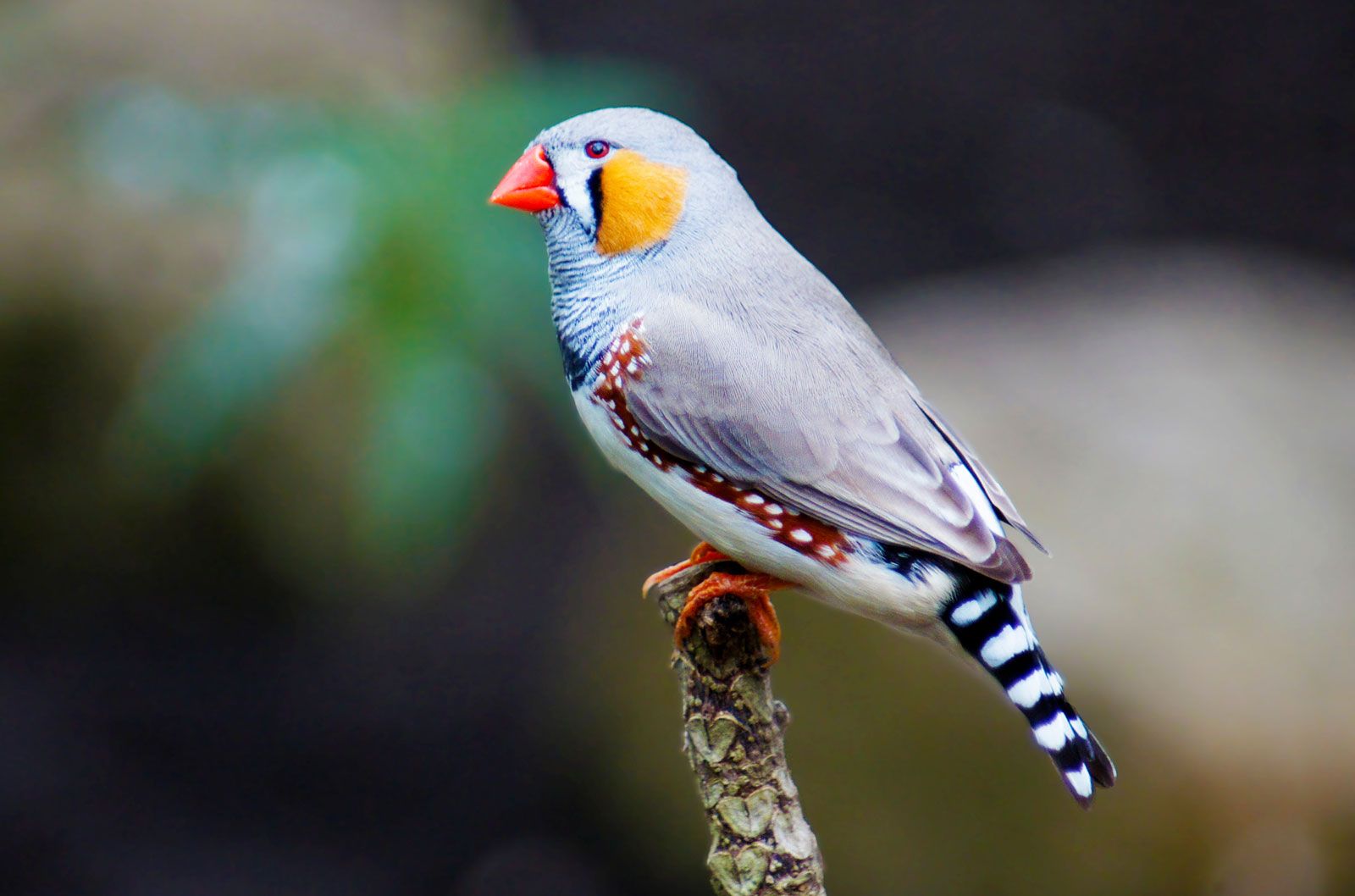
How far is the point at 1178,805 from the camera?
3.90 m

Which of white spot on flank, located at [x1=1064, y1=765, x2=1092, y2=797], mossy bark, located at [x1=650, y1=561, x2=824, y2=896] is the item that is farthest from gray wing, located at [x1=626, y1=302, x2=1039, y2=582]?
white spot on flank, located at [x1=1064, y1=765, x2=1092, y2=797]

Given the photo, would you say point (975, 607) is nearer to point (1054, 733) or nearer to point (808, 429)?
point (1054, 733)

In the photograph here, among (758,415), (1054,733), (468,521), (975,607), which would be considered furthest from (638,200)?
(468,521)

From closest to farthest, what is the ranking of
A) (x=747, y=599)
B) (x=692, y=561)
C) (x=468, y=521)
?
1. (x=747, y=599)
2. (x=692, y=561)
3. (x=468, y=521)

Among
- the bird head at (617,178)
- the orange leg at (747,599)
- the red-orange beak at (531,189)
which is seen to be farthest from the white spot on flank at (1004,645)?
the red-orange beak at (531,189)

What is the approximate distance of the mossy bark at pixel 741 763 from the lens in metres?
2.30

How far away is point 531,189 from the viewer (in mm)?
2656

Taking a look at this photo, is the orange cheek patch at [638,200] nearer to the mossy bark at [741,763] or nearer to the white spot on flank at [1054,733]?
the mossy bark at [741,763]

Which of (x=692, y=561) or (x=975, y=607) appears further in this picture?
(x=692, y=561)

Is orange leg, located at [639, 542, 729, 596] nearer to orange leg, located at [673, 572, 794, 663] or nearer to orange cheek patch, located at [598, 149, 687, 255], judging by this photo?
orange leg, located at [673, 572, 794, 663]

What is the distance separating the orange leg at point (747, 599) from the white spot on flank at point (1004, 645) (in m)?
0.36

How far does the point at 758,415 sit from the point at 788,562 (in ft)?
0.88

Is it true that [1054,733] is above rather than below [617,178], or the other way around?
below

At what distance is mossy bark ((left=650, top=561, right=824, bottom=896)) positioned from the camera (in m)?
2.30
